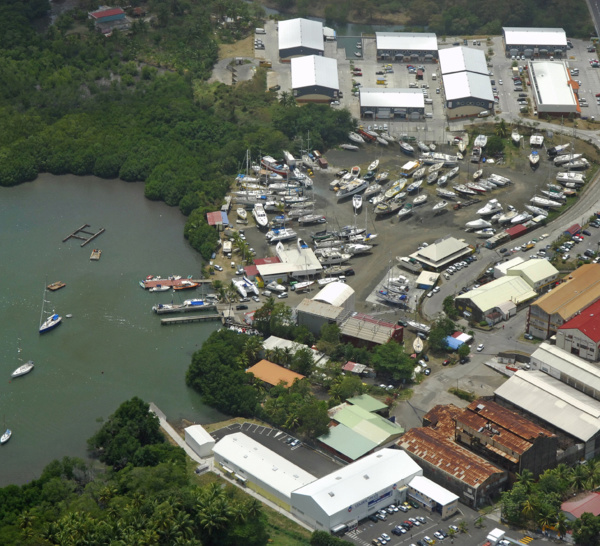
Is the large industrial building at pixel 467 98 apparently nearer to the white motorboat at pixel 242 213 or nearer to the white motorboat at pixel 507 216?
the white motorboat at pixel 507 216

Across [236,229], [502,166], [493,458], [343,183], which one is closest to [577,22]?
[502,166]

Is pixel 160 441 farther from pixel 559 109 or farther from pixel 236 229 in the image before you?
pixel 559 109

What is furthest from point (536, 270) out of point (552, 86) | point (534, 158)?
point (552, 86)

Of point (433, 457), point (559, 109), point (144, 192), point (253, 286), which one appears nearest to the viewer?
point (433, 457)

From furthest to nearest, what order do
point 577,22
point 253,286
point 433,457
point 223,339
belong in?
point 577,22 → point 253,286 → point 223,339 → point 433,457

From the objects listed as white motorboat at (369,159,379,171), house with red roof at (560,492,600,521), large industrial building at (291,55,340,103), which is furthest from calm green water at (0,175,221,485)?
house with red roof at (560,492,600,521)

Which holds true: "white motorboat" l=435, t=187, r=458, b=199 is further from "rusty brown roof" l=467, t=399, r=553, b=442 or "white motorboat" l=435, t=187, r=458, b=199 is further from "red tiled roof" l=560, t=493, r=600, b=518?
"red tiled roof" l=560, t=493, r=600, b=518

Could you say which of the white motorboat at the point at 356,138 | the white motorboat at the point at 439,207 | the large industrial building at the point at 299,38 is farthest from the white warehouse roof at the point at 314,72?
the white motorboat at the point at 439,207
